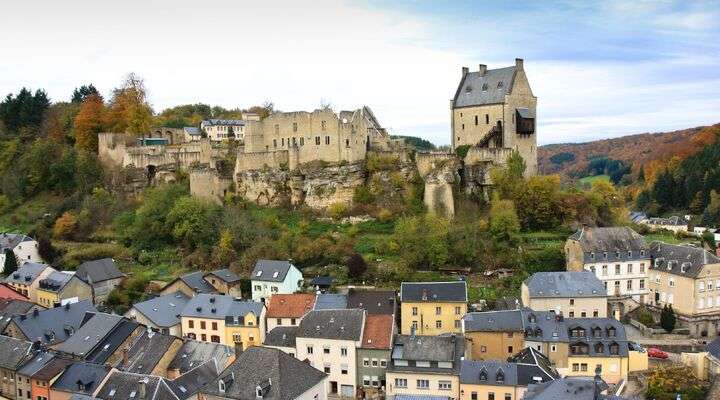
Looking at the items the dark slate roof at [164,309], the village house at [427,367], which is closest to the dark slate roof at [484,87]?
the village house at [427,367]

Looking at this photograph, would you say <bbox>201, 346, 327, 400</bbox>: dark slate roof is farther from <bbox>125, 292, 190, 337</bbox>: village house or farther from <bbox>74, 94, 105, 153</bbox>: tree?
<bbox>74, 94, 105, 153</bbox>: tree

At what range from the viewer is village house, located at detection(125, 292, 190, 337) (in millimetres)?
37181

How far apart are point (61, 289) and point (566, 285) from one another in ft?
110

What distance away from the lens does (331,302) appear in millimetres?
36906

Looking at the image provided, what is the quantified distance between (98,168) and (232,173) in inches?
593

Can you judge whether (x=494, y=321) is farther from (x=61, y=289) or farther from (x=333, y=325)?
(x=61, y=289)

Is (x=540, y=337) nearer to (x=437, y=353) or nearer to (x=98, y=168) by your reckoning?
(x=437, y=353)

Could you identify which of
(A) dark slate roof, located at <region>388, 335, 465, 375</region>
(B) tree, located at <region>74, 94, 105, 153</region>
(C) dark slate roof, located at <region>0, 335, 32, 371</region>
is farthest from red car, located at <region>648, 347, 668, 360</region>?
(B) tree, located at <region>74, 94, 105, 153</region>

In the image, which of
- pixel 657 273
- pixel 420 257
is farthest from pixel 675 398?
pixel 420 257

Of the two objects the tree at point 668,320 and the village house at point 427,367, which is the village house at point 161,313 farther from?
the tree at point 668,320

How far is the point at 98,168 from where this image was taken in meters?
61.1

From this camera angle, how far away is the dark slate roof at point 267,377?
86.9ft

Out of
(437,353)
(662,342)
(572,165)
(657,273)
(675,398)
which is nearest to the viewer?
(675,398)

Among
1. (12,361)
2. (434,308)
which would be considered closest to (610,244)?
(434,308)
